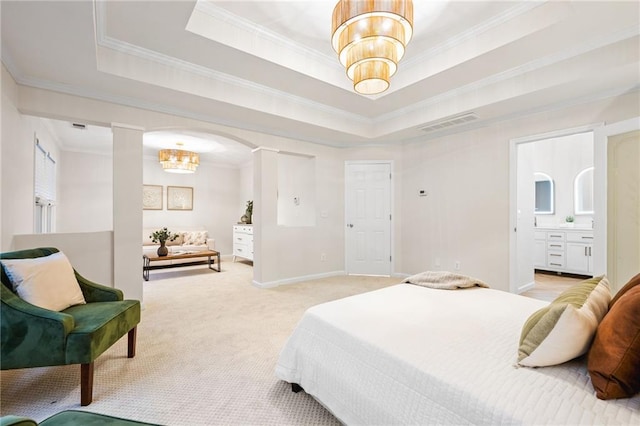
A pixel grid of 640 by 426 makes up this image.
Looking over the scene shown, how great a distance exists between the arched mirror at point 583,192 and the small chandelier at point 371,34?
5.24 m

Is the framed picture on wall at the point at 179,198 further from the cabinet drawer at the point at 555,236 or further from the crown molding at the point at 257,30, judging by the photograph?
the cabinet drawer at the point at 555,236

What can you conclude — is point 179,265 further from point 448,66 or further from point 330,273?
point 448,66

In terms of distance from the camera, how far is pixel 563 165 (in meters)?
5.61

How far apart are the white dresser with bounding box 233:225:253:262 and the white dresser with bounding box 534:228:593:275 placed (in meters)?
5.69

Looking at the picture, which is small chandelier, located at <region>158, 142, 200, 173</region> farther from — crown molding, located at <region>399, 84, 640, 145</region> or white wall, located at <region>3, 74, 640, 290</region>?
crown molding, located at <region>399, 84, 640, 145</region>

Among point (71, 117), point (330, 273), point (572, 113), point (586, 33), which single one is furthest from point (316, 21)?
point (330, 273)

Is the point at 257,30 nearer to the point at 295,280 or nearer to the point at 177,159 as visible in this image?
the point at 295,280

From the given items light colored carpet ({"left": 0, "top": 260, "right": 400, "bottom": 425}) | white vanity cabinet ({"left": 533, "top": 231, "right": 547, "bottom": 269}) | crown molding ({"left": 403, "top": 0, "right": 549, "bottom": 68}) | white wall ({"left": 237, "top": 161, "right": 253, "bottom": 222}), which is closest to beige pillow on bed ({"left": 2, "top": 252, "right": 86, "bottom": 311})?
light colored carpet ({"left": 0, "top": 260, "right": 400, "bottom": 425})

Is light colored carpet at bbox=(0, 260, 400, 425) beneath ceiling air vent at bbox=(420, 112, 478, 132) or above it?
beneath

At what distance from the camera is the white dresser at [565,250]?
4.88 metres

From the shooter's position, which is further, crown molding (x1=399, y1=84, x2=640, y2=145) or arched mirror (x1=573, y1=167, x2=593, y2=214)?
arched mirror (x1=573, y1=167, x2=593, y2=214)

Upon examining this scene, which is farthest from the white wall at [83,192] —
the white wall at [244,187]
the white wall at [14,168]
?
the white wall at [14,168]

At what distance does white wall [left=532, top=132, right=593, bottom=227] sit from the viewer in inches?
211

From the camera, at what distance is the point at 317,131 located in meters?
4.46
